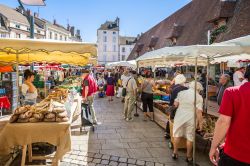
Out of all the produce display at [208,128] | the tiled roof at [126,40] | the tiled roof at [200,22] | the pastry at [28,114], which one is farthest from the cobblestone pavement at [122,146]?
the tiled roof at [126,40]

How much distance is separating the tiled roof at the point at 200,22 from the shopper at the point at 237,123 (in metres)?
13.3

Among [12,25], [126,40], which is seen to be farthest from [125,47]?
[12,25]

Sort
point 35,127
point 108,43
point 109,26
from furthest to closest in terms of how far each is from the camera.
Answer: point 109,26, point 108,43, point 35,127

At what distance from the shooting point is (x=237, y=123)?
2.79 meters

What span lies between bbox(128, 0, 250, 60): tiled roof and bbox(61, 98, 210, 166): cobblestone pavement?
369 inches

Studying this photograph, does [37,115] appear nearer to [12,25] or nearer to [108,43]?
[12,25]

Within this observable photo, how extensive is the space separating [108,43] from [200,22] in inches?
2197

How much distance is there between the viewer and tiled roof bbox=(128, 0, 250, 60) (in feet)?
54.4

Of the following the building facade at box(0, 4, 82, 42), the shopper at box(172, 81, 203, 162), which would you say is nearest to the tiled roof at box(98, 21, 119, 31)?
the building facade at box(0, 4, 82, 42)

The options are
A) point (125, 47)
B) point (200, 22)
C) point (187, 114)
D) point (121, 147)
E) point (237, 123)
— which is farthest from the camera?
point (125, 47)

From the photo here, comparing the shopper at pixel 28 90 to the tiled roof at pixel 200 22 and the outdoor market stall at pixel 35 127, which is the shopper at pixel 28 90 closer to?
the outdoor market stall at pixel 35 127

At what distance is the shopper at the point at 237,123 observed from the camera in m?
2.74

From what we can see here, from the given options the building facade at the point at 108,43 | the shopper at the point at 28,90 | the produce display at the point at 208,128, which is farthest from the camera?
the building facade at the point at 108,43

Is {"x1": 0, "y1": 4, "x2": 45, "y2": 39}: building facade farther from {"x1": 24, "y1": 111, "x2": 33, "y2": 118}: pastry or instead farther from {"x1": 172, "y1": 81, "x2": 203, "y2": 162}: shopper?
{"x1": 172, "y1": 81, "x2": 203, "y2": 162}: shopper
